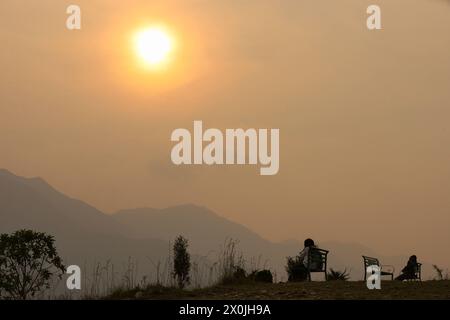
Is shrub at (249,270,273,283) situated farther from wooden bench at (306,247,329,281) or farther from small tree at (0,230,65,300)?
small tree at (0,230,65,300)

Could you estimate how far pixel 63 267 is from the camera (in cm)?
1536

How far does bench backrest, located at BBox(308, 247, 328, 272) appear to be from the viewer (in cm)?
1385

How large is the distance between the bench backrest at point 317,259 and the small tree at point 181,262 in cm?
222

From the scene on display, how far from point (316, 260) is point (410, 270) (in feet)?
8.29

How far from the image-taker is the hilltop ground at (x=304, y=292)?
10.7m

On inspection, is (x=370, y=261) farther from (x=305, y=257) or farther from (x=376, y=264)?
(x=305, y=257)

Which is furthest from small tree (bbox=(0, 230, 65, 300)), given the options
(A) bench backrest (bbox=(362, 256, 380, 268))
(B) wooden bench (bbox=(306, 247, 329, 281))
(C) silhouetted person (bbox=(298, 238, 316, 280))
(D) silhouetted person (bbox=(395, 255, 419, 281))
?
(D) silhouetted person (bbox=(395, 255, 419, 281))

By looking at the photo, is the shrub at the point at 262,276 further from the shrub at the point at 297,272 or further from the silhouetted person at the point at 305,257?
the silhouetted person at the point at 305,257

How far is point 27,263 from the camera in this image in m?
15.1

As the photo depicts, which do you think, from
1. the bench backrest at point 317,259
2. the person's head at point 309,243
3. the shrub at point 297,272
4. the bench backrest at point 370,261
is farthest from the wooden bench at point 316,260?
the bench backrest at point 370,261
